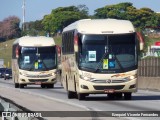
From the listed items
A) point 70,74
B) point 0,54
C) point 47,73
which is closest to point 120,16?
point 0,54

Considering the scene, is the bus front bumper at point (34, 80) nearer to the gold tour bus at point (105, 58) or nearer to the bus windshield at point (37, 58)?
the bus windshield at point (37, 58)

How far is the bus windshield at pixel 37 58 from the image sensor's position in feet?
156

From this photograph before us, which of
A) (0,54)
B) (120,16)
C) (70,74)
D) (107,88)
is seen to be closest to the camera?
(107,88)

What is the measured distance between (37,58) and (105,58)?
18.7m

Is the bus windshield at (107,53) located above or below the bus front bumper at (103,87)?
above

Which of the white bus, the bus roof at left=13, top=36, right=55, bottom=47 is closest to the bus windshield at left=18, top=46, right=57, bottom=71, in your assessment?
the white bus

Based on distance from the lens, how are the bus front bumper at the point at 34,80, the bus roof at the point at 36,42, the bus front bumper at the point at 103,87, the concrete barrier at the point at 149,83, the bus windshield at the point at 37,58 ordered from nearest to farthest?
1. the bus front bumper at the point at 103,87
2. the concrete barrier at the point at 149,83
3. the bus windshield at the point at 37,58
4. the bus roof at the point at 36,42
5. the bus front bumper at the point at 34,80

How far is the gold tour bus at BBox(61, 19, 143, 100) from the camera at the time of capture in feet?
95.1

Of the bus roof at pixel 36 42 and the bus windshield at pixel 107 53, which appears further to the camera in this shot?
the bus roof at pixel 36 42

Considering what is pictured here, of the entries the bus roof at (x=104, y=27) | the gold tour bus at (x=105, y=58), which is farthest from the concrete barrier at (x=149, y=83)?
the gold tour bus at (x=105, y=58)

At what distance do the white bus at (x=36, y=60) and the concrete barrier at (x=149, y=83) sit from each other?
5.87 metres

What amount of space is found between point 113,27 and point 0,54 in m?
155

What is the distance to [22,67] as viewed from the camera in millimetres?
48125

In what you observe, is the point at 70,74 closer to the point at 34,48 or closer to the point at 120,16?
the point at 34,48
